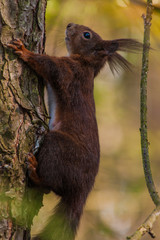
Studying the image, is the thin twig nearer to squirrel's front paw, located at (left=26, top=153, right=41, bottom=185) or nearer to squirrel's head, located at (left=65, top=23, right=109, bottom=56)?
squirrel's front paw, located at (left=26, top=153, right=41, bottom=185)

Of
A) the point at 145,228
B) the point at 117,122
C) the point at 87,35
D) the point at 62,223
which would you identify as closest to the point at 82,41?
the point at 87,35

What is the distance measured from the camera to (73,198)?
107 inches

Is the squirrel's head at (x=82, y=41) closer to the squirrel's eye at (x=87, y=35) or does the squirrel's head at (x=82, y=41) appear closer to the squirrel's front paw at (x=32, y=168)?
the squirrel's eye at (x=87, y=35)

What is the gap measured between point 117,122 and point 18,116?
5.47 meters

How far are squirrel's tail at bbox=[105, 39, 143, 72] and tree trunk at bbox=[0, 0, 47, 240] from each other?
0.90 m

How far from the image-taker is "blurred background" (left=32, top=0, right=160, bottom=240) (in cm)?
342

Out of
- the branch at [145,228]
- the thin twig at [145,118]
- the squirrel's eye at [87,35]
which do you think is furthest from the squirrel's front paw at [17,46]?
the branch at [145,228]

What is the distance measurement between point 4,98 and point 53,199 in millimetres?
1062

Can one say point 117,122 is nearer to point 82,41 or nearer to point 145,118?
point 82,41

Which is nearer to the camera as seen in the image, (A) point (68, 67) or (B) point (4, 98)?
(B) point (4, 98)

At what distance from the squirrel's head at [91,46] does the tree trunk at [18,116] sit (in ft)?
3.27

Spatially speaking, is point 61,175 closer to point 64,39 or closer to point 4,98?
point 4,98

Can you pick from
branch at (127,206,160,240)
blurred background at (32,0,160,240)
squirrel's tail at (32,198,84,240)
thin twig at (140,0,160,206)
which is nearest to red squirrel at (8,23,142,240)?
squirrel's tail at (32,198,84,240)

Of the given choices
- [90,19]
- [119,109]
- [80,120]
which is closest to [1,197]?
[80,120]
